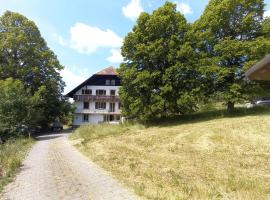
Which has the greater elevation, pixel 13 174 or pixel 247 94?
pixel 247 94

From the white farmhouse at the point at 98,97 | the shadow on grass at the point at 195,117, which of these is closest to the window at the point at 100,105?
the white farmhouse at the point at 98,97

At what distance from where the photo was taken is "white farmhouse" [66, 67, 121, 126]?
201 ft

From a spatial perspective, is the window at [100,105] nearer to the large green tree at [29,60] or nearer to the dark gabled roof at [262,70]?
the large green tree at [29,60]

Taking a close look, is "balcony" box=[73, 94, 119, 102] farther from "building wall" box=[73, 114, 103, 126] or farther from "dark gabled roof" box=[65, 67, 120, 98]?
"building wall" box=[73, 114, 103, 126]

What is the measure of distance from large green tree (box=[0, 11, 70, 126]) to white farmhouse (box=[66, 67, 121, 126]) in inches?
397

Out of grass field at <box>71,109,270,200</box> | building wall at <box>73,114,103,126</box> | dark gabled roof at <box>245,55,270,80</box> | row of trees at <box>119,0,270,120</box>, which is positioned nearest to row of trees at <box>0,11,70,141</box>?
building wall at <box>73,114,103,126</box>

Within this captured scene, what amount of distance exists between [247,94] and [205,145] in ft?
55.3

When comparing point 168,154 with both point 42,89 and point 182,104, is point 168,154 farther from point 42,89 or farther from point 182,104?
point 42,89

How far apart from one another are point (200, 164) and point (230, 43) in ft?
79.1

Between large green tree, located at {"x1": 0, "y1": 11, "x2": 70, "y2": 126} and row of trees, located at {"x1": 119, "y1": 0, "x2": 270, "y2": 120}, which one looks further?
large green tree, located at {"x1": 0, "y1": 11, "x2": 70, "y2": 126}

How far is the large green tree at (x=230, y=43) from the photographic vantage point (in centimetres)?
3384

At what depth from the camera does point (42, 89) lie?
44.8 metres

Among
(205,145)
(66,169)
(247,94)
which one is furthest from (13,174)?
(247,94)

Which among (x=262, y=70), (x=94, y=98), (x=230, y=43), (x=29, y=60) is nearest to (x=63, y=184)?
(x=262, y=70)
